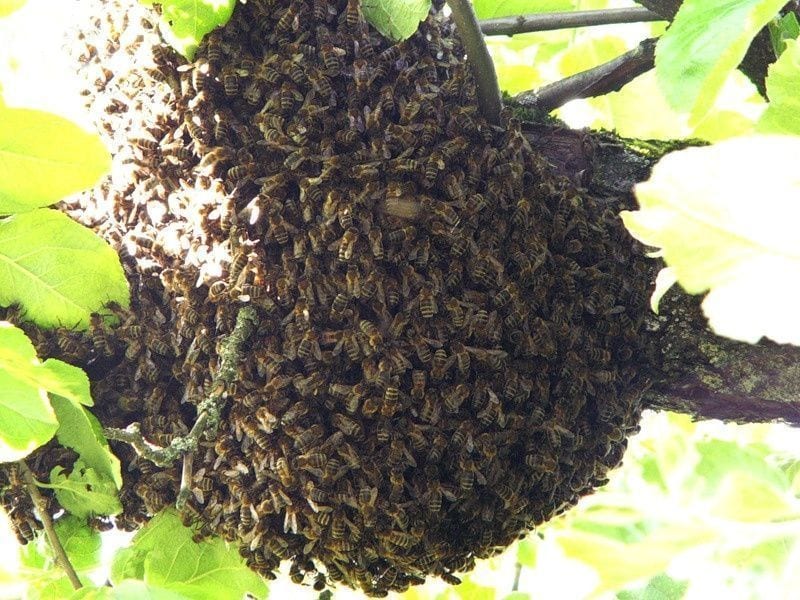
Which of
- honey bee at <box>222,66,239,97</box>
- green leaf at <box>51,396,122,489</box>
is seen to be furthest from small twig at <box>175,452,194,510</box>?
honey bee at <box>222,66,239,97</box>

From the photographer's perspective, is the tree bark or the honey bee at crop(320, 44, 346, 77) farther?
the tree bark

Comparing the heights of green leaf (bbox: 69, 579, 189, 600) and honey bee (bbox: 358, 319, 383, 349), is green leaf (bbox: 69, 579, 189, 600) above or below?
below

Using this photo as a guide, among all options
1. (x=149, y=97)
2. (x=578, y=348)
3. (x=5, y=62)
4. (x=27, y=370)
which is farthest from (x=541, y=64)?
(x=27, y=370)

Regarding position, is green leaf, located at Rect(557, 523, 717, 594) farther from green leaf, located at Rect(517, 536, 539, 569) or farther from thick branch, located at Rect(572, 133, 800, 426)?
green leaf, located at Rect(517, 536, 539, 569)

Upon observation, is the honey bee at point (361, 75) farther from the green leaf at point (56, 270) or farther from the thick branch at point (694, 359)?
the green leaf at point (56, 270)

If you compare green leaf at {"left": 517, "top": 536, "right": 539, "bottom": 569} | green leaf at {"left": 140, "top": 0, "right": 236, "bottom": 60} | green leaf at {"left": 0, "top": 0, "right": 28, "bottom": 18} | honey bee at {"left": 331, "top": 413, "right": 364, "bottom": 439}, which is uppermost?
green leaf at {"left": 0, "top": 0, "right": 28, "bottom": 18}

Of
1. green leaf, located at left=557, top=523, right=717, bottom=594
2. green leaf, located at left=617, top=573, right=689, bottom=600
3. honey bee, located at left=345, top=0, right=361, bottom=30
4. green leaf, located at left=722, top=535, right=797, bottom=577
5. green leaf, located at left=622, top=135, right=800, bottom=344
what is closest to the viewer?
green leaf, located at left=622, top=135, right=800, bottom=344

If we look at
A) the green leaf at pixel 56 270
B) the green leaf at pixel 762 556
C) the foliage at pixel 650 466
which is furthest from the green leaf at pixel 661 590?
the green leaf at pixel 56 270

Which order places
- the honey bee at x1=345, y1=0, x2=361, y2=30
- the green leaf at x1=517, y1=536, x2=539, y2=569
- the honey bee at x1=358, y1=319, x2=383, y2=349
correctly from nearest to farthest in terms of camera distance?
the honey bee at x1=358, y1=319, x2=383, y2=349 → the honey bee at x1=345, y1=0, x2=361, y2=30 → the green leaf at x1=517, y1=536, x2=539, y2=569
